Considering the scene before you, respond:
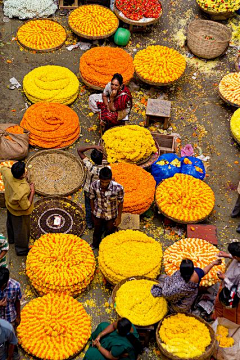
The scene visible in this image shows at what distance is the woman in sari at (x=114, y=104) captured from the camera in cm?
909

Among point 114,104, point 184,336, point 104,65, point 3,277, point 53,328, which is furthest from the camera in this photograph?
point 104,65

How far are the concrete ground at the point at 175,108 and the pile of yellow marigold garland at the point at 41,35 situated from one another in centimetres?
16

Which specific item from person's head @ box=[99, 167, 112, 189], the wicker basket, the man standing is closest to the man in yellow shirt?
the man standing

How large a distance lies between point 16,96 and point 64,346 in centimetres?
492

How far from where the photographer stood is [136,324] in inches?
263

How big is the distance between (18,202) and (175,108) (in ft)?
13.6

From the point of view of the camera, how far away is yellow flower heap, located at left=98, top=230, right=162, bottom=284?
7.32 meters

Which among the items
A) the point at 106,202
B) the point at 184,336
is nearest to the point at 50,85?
the point at 106,202

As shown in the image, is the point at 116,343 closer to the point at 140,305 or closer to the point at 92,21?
the point at 140,305

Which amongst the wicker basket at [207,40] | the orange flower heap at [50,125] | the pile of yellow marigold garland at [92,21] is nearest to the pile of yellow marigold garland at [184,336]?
the orange flower heap at [50,125]

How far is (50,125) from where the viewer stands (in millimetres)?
9320

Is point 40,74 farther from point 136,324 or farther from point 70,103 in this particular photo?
point 136,324

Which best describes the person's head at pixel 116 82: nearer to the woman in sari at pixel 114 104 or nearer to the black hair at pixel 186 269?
the woman in sari at pixel 114 104

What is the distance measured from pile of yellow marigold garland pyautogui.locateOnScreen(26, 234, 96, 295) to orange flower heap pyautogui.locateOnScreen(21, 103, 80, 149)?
200 cm
